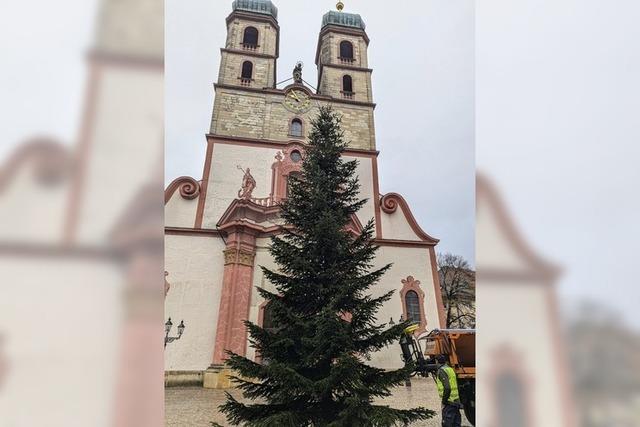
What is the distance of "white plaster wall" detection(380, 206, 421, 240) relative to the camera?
13094 mm

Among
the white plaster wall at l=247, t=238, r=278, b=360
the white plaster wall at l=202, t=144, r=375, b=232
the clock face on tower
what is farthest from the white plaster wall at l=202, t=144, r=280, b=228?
the clock face on tower

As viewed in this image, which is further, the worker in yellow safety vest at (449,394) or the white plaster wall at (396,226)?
the white plaster wall at (396,226)

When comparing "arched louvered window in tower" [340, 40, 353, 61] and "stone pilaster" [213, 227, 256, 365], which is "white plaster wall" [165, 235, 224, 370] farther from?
"arched louvered window in tower" [340, 40, 353, 61]

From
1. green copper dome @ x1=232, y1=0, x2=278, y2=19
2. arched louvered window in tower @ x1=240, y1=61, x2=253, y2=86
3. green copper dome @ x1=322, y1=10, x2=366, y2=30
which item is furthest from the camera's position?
green copper dome @ x1=322, y1=10, x2=366, y2=30

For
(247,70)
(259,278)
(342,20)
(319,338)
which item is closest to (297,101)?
(247,70)

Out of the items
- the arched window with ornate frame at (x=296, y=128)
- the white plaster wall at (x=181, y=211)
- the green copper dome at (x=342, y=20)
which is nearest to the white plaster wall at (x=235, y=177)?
the white plaster wall at (x=181, y=211)

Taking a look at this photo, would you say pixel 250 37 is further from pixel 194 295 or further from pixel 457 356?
pixel 457 356

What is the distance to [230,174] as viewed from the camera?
1314 cm

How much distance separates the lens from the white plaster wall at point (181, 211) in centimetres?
1209
